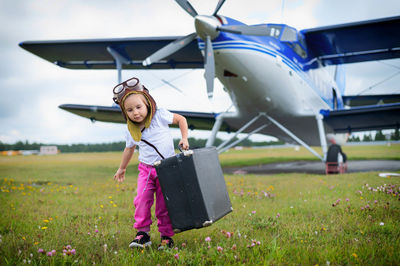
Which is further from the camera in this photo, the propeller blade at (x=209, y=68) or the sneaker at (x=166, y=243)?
the propeller blade at (x=209, y=68)

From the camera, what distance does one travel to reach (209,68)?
A: 7.03 meters

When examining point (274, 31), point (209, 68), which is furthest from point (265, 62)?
point (209, 68)

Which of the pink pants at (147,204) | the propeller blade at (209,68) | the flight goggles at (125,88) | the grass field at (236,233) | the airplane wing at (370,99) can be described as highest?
the propeller blade at (209,68)

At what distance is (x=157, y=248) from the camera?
220cm

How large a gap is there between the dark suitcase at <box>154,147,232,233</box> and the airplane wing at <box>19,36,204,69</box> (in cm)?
853

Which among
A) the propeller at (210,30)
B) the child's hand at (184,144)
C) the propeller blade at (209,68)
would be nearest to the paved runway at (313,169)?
the propeller blade at (209,68)

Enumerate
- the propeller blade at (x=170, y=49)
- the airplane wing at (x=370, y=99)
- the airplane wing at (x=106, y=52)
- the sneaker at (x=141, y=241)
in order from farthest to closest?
1. the airplane wing at (x=370, y=99)
2. the airplane wing at (x=106, y=52)
3. the propeller blade at (x=170, y=49)
4. the sneaker at (x=141, y=241)

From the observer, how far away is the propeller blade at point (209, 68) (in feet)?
22.7

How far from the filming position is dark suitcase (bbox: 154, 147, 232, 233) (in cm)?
196

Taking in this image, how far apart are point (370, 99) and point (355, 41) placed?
4808 millimetres

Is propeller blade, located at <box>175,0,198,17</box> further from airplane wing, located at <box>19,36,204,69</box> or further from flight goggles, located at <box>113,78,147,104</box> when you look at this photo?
flight goggles, located at <box>113,78,147,104</box>

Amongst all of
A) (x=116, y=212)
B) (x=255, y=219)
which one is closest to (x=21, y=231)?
(x=116, y=212)

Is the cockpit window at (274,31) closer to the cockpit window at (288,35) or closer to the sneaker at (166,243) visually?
the cockpit window at (288,35)

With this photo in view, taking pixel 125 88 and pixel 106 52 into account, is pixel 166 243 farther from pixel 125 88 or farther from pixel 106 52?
pixel 106 52
